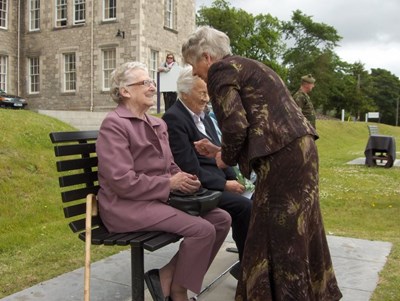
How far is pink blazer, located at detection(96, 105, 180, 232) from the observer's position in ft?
9.50

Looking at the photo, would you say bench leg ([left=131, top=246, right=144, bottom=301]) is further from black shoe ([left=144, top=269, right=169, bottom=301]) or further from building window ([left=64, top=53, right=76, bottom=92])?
building window ([left=64, top=53, right=76, bottom=92])

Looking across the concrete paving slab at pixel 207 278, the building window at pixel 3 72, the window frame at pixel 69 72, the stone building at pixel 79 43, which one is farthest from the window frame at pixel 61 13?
the concrete paving slab at pixel 207 278

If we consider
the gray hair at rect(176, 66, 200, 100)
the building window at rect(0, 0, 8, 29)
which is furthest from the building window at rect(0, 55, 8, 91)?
the gray hair at rect(176, 66, 200, 100)

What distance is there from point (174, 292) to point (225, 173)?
4.03 ft

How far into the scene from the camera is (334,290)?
115 inches

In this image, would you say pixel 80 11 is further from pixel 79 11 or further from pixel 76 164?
pixel 76 164

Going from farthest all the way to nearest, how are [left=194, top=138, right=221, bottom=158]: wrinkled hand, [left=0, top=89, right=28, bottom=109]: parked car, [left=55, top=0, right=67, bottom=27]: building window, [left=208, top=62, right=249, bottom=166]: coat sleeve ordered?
[left=55, top=0, right=67, bottom=27]: building window < [left=0, top=89, right=28, bottom=109]: parked car < [left=194, top=138, right=221, bottom=158]: wrinkled hand < [left=208, top=62, right=249, bottom=166]: coat sleeve

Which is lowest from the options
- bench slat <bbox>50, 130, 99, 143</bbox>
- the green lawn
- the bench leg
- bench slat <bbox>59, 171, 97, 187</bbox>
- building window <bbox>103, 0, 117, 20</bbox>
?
the green lawn

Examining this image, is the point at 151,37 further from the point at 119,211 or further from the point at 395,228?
the point at 119,211

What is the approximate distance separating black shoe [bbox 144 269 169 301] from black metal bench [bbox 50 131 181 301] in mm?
83

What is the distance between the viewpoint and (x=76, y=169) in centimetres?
319

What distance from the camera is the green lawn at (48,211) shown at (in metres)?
4.15

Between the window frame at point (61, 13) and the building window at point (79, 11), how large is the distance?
2.41ft

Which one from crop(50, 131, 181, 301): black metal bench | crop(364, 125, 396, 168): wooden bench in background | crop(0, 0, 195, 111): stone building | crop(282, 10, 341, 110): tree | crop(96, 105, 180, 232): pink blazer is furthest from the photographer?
crop(282, 10, 341, 110): tree
